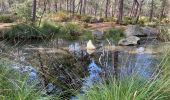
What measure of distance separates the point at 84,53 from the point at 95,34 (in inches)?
210

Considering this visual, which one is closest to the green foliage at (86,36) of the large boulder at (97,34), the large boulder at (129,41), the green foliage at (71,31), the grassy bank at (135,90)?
the large boulder at (97,34)

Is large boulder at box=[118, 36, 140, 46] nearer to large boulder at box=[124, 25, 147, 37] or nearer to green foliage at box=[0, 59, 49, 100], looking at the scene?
large boulder at box=[124, 25, 147, 37]

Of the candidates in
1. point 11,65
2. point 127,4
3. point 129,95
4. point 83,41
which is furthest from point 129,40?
point 127,4

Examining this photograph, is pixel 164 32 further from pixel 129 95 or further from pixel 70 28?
pixel 129 95

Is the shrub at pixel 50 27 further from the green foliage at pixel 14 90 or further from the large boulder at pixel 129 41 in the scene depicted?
the green foliage at pixel 14 90

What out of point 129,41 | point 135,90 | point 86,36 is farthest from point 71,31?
point 135,90

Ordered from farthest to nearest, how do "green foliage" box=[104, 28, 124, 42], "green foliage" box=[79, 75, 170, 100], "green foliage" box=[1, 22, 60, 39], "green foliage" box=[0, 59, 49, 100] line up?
"green foliage" box=[104, 28, 124, 42] → "green foliage" box=[1, 22, 60, 39] → "green foliage" box=[0, 59, 49, 100] → "green foliage" box=[79, 75, 170, 100]

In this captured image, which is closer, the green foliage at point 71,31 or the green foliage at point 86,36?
the green foliage at point 86,36

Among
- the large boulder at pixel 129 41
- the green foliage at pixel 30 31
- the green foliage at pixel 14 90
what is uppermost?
the green foliage at pixel 14 90

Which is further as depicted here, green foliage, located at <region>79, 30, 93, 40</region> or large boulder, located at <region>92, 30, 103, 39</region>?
large boulder, located at <region>92, 30, 103, 39</region>

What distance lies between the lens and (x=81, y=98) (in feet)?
13.0

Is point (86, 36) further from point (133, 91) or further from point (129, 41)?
point (133, 91)

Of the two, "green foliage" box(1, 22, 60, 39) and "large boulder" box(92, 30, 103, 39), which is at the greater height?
"green foliage" box(1, 22, 60, 39)

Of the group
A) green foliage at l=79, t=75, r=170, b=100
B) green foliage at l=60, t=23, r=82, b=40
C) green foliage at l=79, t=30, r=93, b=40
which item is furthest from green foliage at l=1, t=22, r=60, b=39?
green foliage at l=79, t=75, r=170, b=100
